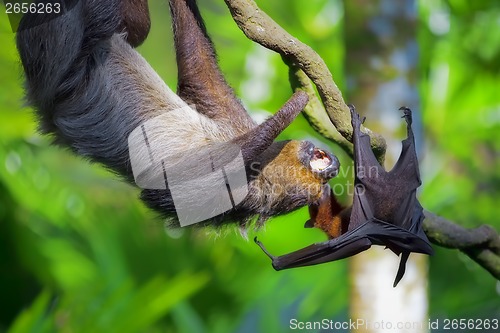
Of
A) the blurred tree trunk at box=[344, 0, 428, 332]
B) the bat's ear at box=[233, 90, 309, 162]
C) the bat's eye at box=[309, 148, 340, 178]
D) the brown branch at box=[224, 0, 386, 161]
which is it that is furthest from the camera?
the blurred tree trunk at box=[344, 0, 428, 332]

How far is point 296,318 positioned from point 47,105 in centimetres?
390

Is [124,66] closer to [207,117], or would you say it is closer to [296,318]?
[207,117]

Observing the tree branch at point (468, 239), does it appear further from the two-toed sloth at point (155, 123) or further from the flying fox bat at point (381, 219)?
the two-toed sloth at point (155, 123)

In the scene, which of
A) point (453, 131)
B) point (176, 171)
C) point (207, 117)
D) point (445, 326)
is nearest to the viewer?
point (176, 171)

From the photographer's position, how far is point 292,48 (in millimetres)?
4344

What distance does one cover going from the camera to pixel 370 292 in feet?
19.4

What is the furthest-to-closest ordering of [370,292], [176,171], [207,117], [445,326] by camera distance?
[445,326] < [370,292] < [207,117] < [176,171]

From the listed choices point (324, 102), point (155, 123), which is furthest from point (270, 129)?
point (155, 123)

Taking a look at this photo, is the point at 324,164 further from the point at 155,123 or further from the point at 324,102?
the point at 155,123

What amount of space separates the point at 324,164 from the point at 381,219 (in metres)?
0.57

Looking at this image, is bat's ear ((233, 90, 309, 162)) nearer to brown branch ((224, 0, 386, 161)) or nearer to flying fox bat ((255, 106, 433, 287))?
brown branch ((224, 0, 386, 161))

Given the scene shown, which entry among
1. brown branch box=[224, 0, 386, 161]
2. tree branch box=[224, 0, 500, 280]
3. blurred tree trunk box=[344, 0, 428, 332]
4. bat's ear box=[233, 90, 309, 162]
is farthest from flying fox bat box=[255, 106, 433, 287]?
blurred tree trunk box=[344, 0, 428, 332]

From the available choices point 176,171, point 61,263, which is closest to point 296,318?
point 61,263

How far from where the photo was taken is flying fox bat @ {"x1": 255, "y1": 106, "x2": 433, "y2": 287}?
463cm
